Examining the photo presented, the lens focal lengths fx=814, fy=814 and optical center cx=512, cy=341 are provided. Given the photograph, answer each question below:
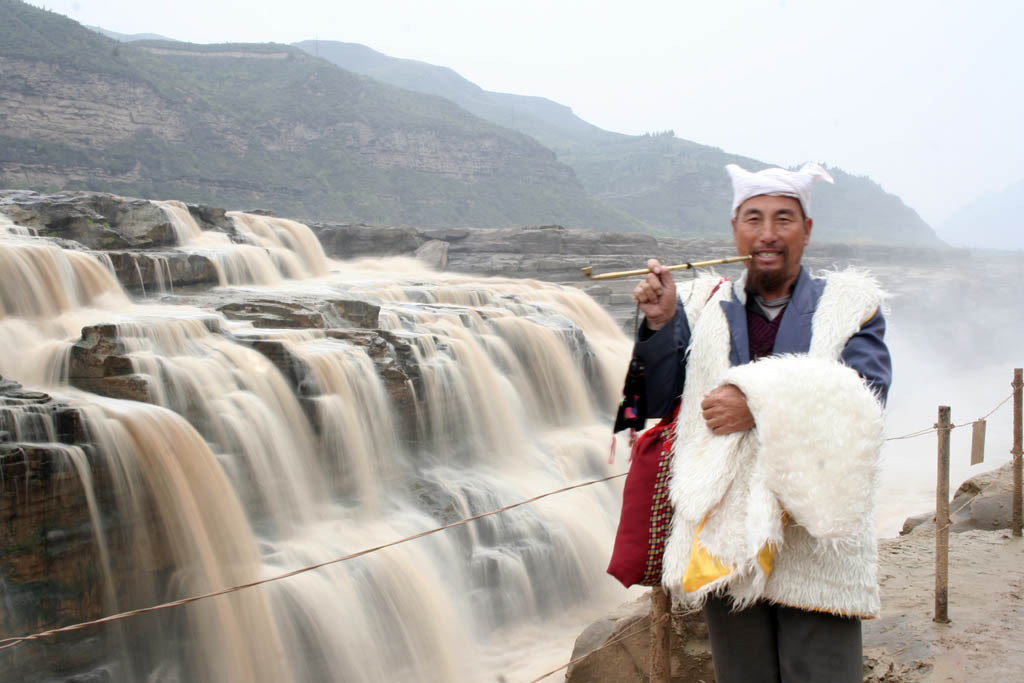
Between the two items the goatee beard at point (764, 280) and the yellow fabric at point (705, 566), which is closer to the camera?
the yellow fabric at point (705, 566)

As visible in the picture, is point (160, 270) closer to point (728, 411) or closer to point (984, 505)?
point (984, 505)

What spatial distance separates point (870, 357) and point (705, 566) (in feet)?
2.04

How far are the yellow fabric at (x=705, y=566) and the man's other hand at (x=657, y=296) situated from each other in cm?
52

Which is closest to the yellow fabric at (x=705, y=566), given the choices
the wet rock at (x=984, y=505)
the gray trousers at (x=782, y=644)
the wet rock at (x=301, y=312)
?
the gray trousers at (x=782, y=644)

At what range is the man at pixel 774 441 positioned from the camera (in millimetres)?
1778

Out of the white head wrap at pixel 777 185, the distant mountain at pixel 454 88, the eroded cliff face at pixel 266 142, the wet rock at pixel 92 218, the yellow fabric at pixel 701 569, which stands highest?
the distant mountain at pixel 454 88

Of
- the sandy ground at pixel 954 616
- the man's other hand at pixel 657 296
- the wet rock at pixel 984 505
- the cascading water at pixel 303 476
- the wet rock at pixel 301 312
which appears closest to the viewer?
the man's other hand at pixel 657 296

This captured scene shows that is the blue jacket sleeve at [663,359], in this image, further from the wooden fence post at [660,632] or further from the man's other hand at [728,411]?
the wooden fence post at [660,632]

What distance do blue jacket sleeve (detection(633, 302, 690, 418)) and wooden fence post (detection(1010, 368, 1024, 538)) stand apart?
4.54 metres

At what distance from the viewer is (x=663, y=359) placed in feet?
6.85

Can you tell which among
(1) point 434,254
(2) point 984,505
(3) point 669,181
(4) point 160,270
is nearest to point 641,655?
(2) point 984,505

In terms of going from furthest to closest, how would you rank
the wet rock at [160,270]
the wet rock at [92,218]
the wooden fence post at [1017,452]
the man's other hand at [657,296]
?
1. the wet rock at [92,218]
2. the wet rock at [160,270]
3. the wooden fence post at [1017,452]
4. the man's other hand at [657,296]

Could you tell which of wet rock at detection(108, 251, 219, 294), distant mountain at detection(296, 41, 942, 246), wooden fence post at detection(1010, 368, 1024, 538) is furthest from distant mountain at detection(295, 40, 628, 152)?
wooden fence post at detection(1010, 368, 1024, 538)

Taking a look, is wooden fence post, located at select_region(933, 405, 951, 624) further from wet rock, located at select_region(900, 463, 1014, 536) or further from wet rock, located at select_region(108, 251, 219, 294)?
wet rock, located at select_region(108, 251, 219, 294)
